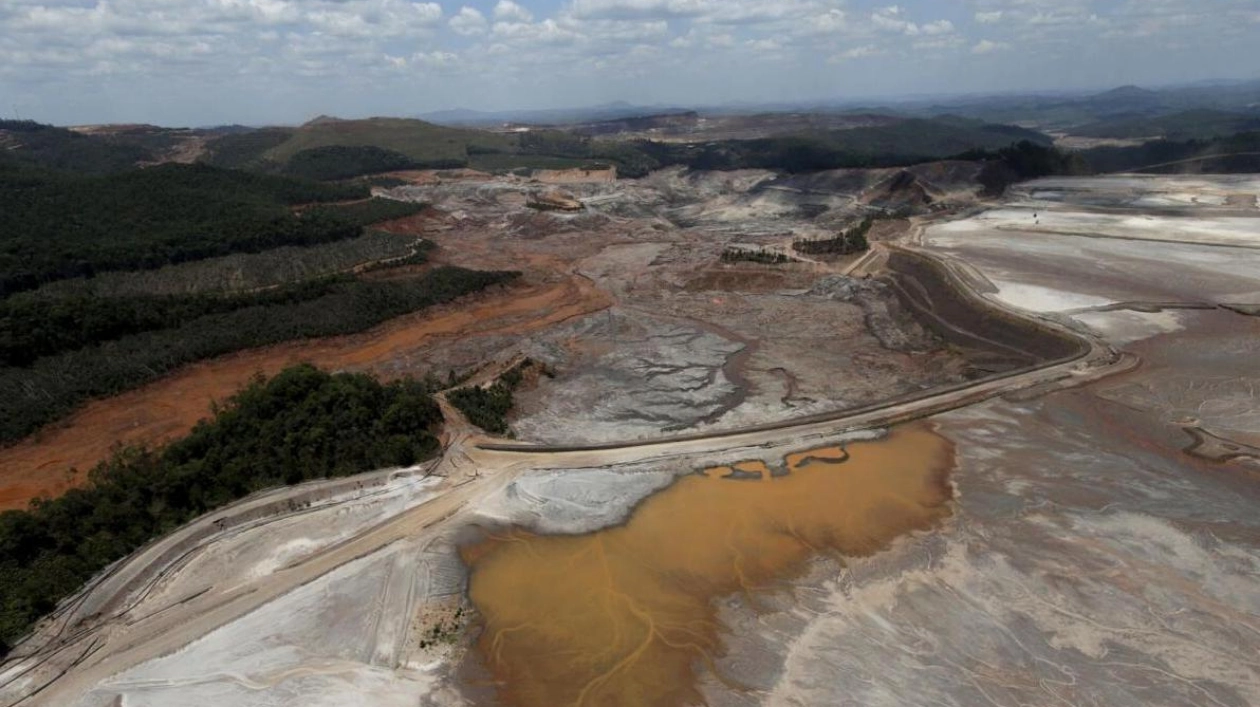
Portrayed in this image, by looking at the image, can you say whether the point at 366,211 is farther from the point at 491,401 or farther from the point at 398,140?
the point at 398,140

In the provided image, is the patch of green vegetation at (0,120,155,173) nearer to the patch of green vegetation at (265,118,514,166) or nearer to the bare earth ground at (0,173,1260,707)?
the patch of green vegetation at (265,118,514,166)

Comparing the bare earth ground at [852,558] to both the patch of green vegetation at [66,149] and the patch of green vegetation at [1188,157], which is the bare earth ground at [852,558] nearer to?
the patch of green vegetation at [1188,157]

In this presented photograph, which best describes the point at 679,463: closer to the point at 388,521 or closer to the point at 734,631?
the point at 734,631

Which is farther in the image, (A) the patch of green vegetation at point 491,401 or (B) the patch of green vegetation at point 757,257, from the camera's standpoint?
(B) the patch of green vegetation at point 757,257

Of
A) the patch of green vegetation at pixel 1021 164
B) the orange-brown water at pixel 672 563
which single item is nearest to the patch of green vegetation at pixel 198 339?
the orange-brown water at pixel 672 563

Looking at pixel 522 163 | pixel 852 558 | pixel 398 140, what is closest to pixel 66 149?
pixel 398 140
